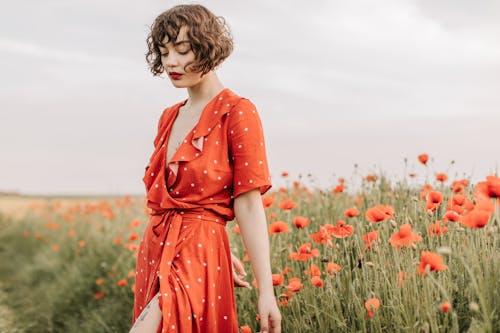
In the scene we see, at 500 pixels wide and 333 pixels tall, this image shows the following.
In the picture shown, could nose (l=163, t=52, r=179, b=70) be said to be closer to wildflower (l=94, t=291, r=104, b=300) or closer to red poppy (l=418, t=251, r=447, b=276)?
red poppy (l=418, t=251, r=447, b=276)

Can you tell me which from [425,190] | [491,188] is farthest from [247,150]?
[425,190]

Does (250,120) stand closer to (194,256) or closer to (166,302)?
(194,256)

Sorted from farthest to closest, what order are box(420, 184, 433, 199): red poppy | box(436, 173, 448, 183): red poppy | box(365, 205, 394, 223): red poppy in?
box(436, 173, 448, 183): red poppy, box(420, 184, 433, 199): red poppy, box(365, 205, 394, 223): red poppy

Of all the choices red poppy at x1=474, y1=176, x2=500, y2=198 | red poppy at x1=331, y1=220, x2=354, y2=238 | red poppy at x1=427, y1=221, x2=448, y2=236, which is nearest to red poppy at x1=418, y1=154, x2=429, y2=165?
red poppy at x1=427, y1=221, x2=448, y2=236

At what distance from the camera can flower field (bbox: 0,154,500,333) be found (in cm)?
220

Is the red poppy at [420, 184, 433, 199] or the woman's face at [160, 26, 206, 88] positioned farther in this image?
the red poppy at [420, 184, 433, 199]

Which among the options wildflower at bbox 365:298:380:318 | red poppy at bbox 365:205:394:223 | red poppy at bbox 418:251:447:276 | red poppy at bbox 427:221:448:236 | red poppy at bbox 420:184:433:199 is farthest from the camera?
red poppy at bbox 420:184:433:199

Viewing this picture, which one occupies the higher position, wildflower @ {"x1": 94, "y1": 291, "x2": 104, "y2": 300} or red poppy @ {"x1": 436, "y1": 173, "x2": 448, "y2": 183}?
red poppy @ {"x1": 436, "y1": 173, "x2": 448, "y2": 183}

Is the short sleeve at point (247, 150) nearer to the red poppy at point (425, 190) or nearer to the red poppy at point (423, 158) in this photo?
the red poppy at point (425, 190)

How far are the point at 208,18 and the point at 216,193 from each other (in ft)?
2.12

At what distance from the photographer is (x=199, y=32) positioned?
2.21m

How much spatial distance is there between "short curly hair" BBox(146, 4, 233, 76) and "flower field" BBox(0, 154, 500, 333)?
33.2 inches

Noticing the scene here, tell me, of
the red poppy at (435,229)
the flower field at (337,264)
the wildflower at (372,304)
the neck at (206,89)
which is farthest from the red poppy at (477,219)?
the neck at (206,89)

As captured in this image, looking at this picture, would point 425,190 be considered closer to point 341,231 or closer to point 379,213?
point 341,231
